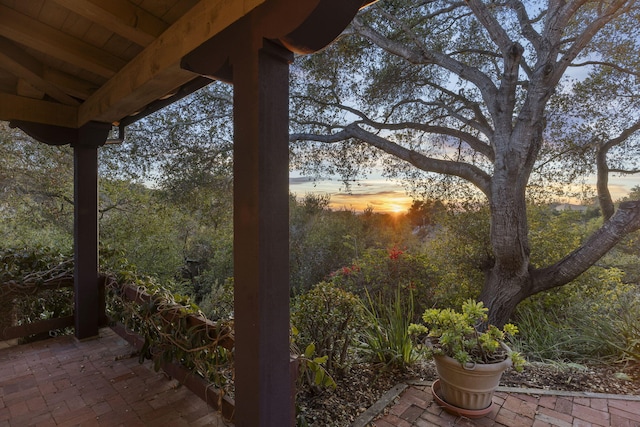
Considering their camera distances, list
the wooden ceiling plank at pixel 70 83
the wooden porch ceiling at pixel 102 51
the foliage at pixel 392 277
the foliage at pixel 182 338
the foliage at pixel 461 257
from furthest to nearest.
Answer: the foliage at pixel 461 257 < the foliage at pixel 392 277 < the wooden ceiling plank at pixel 70 83 < the foliage at pixel 182 338 < the wooden porch ceiling at pixel 102 51

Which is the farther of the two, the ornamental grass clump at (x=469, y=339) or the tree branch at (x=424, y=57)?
the tree branch at (x=424, y=57)

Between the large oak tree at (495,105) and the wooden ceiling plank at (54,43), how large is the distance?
380cm

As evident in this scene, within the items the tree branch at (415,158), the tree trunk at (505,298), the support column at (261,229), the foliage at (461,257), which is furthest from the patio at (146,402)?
the tree branch at (415,158)

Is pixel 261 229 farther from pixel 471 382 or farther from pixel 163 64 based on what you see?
pixel 471 382

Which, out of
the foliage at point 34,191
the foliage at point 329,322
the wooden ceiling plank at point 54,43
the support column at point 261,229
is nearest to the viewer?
the support column at point 261,229

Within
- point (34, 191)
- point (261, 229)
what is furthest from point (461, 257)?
point (34, 191)

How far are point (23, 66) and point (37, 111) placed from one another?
55 centimetres

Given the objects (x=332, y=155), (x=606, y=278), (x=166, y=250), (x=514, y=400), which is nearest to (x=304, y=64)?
(x=332, y=155)

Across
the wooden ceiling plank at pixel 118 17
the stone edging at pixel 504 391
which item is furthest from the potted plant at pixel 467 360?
the wooden ceiling plank at pixel 118 17

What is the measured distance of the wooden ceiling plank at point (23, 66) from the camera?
2.13m

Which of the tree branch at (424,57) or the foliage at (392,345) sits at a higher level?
the tree branch at (424,57)

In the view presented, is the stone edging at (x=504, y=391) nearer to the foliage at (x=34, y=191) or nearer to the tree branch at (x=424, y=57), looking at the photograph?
the tree branch at (x=424, y=57)

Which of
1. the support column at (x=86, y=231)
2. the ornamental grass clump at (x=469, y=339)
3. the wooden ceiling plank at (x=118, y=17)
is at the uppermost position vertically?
the wooden ceiling plank at (x=118, y=17)

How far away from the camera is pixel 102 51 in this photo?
6.88 feet
